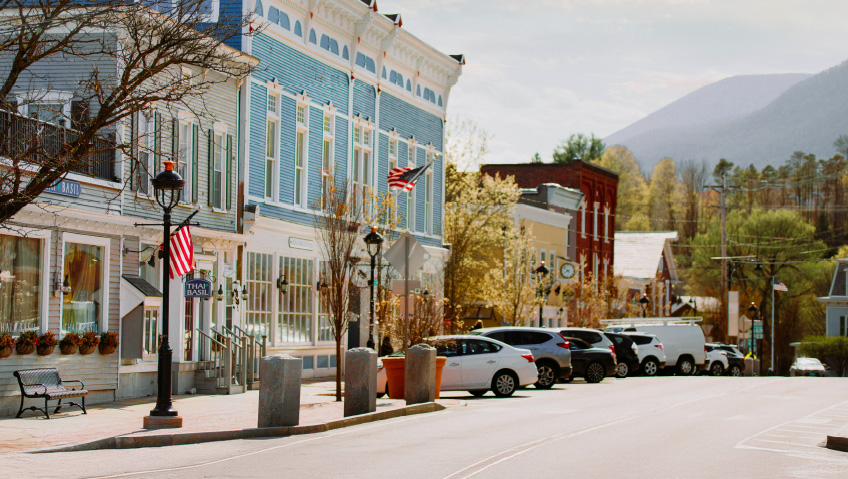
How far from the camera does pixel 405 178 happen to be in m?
34.6

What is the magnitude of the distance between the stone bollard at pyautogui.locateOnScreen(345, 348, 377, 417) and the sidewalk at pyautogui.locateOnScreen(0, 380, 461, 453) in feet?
0.91

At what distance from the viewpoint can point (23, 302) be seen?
20.7 meters

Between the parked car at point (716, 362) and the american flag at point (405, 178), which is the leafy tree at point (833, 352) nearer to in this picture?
the parked car at point (716, 362)

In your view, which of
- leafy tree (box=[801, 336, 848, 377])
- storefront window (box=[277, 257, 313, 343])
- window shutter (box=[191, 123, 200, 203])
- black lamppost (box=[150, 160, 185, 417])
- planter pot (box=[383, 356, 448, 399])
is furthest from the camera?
leafy tree (box=[801, 336, 848, 377])

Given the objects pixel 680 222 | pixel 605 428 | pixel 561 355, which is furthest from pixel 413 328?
pixel 680 222

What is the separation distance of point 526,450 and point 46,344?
32.5 ft

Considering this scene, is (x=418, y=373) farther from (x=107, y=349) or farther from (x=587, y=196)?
(x=587, y=196)

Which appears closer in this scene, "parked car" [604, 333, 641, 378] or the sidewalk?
the sidewalk

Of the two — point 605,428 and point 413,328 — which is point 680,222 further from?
point 605,428

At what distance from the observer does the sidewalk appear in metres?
16.0

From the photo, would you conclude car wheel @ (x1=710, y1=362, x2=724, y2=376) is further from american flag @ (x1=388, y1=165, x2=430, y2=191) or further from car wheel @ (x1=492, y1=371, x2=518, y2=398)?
car wheel @ (x1=492, y1=371, x2=518, y2=398)

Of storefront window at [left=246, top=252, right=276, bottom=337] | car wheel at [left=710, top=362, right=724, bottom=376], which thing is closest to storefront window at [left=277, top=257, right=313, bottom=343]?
storefront window at [left=246, top=252, right=276, bottom=337]

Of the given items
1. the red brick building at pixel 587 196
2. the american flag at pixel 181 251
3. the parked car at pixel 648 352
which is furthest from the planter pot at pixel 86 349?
the red brick building at pixel 587 196

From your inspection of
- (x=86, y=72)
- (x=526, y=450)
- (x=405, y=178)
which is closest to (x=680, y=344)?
(x=405, y=178)
